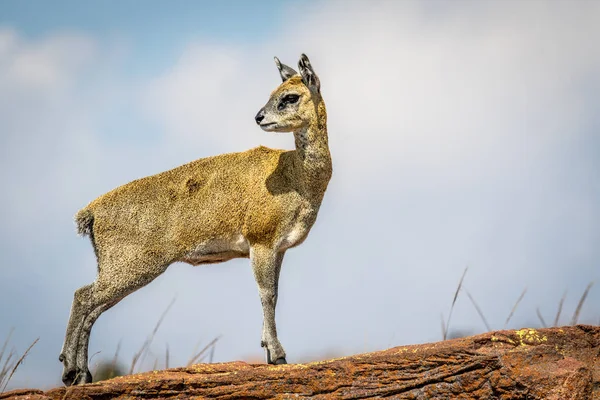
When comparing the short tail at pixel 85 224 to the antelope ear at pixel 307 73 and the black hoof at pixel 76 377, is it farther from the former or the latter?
the antelope ear at pixel 307 73

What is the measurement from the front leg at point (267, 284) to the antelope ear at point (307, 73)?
8.12ft

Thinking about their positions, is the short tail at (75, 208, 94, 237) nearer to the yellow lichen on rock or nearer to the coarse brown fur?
the coarse brown fur

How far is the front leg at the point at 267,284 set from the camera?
11.4 m

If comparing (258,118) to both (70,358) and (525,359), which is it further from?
(525,359)

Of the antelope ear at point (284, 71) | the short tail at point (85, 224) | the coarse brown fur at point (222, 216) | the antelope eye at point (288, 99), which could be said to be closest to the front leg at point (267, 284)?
the coarse brown fur at point (222, 216)

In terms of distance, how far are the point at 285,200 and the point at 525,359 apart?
445 centimetres

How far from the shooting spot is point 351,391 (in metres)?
8.74

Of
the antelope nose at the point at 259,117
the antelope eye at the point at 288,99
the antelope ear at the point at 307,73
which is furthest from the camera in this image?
the antelope ear at the point at 307,73

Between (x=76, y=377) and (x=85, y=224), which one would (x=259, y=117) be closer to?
(x=85, y=224)

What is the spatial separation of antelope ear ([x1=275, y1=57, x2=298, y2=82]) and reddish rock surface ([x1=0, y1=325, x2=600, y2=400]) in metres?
5.13

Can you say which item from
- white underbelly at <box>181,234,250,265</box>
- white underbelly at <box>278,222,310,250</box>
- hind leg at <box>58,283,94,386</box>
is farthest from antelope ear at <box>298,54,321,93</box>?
hind leg at <box>58,283,94,386</box>

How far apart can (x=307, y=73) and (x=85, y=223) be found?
404 cm

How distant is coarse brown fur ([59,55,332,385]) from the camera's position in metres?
11.7

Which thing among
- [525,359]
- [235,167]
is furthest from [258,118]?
[525,359]
